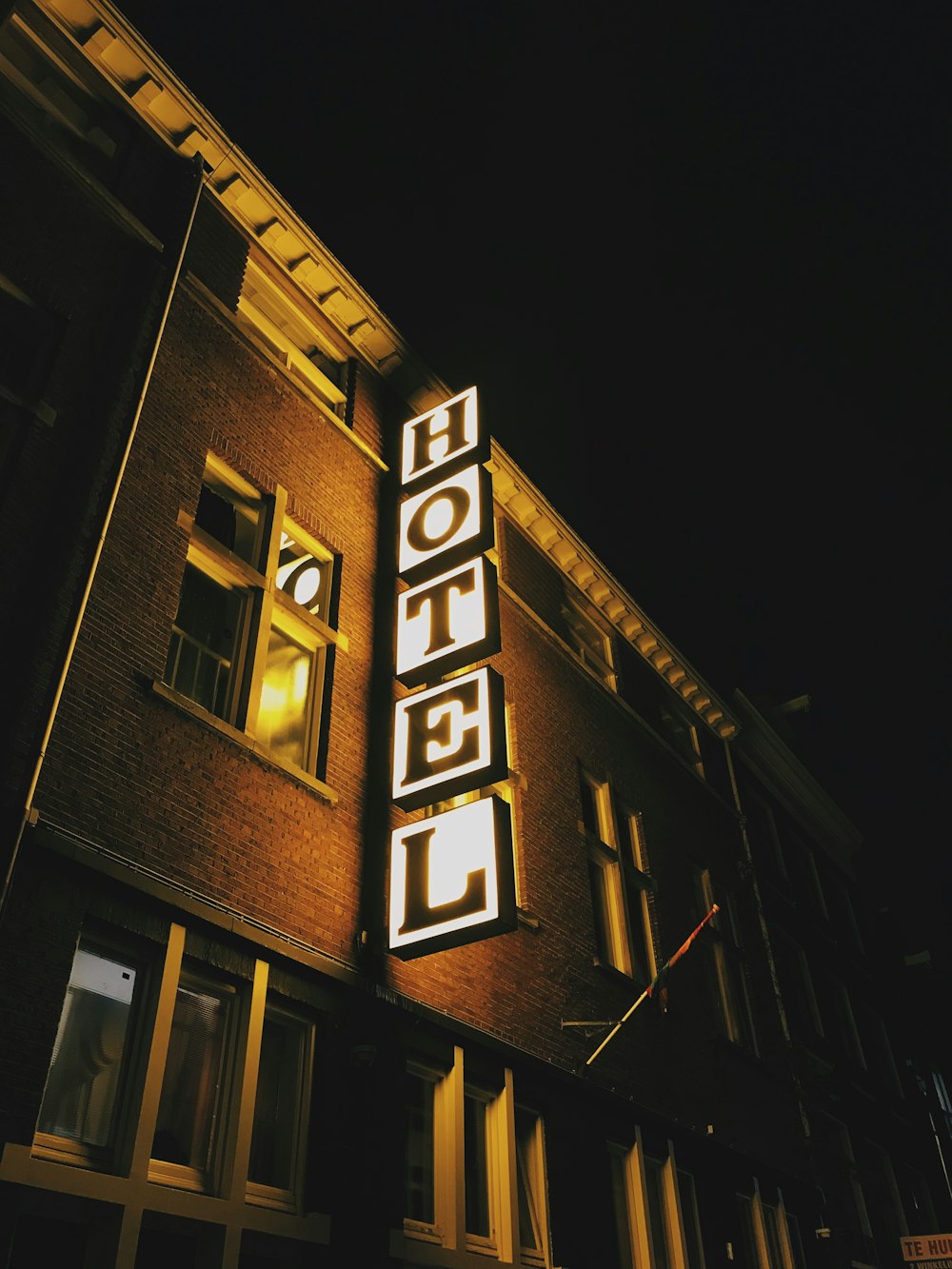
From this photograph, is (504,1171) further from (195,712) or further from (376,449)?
(376,449)

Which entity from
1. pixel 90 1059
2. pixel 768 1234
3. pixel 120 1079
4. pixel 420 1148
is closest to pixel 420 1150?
pixel 420 1148

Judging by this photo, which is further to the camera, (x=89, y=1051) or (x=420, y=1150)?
(x=420, y=1150)

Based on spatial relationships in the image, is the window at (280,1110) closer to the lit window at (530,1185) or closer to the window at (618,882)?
the lit window at (530,1185)


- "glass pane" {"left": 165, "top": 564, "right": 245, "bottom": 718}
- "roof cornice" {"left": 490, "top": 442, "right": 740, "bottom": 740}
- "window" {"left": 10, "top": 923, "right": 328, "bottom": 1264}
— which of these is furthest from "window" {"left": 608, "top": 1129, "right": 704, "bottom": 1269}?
"roof cornice" {"left": 490, "top": 442, "right": 740, "bottom": 740}

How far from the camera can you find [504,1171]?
944cm

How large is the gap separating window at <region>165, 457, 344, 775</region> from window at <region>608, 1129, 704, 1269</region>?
20.2 ft

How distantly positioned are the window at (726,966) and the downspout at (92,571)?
37.7 feet

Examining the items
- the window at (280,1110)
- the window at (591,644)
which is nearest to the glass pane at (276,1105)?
the window at (280,1110)

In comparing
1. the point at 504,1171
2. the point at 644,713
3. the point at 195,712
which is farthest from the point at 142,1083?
the point at 644,713

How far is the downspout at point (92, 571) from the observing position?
255 inches

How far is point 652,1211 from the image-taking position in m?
11.6

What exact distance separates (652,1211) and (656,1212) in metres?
0.11

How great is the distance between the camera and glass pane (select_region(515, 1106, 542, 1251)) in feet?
31.6

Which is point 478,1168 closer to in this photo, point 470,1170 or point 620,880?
point 470,1170
